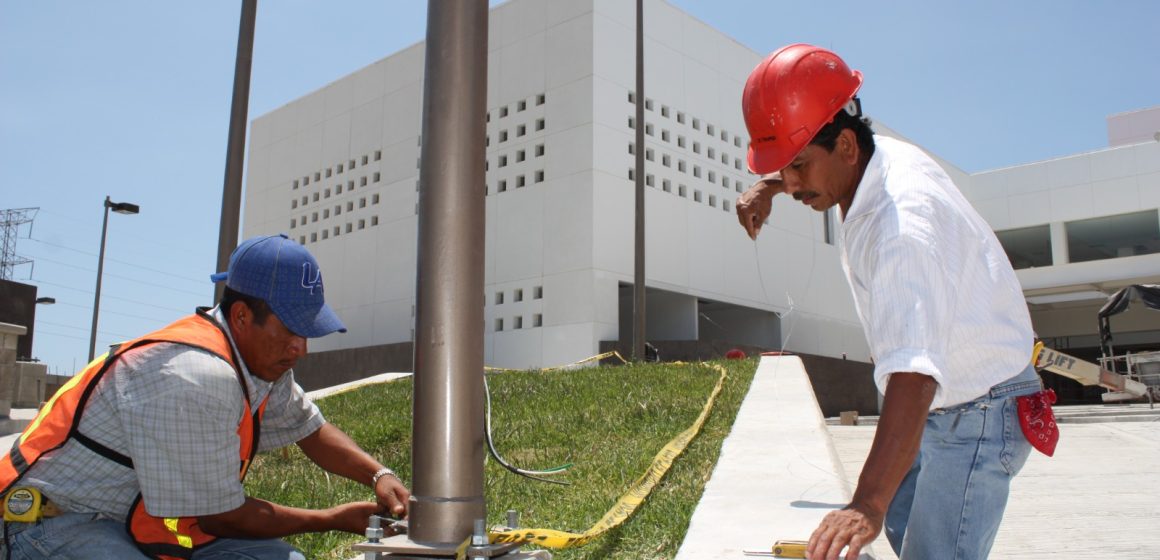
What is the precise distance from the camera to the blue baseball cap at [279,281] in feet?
Answer: 9.43

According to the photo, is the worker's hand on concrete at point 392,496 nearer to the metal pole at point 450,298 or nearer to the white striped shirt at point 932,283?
the metal pole at point 450,298

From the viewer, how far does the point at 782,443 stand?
6.16 metres

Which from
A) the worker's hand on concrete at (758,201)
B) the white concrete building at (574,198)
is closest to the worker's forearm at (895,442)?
the worker's hand on concrete at (758,201)

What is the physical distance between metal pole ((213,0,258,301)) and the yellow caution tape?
4.47m

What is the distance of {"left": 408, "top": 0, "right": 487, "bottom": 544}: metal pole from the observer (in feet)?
8.98

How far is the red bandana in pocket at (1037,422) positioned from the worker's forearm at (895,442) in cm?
44

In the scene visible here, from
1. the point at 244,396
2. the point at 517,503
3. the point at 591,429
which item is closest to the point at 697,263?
the point at 591,429

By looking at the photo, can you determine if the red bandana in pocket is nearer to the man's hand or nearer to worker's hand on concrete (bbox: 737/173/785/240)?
worker's hand on concrete (bbox: 737/173/785/240)

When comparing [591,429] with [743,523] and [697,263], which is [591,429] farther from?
[697,263]

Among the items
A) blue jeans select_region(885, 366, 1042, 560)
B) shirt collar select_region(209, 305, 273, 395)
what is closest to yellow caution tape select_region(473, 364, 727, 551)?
shirt collar select_region(209, 305, 273, 395)

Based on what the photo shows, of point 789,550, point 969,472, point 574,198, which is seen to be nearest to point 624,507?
point 789,550

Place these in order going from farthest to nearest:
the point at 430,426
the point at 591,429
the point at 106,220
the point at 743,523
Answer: the point at 106,220 → the point at 591,429 → the point at 743,523 → the point at 430,426

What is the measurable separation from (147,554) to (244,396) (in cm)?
57

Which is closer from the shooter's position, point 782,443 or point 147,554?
point 147,554
